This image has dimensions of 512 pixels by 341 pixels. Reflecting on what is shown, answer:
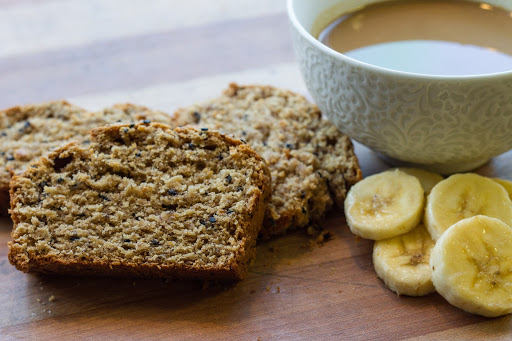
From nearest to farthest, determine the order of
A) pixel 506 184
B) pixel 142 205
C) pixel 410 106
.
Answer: pixel 410 106 < pixel 142 205 < pixel 506 184

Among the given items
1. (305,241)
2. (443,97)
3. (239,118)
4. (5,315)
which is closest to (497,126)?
(443,97)

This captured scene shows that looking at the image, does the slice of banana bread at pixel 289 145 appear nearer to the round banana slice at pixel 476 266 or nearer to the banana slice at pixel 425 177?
the banana slice at pixel 425 177

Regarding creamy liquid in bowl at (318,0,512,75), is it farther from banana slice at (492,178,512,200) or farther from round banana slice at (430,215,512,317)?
round banana slice at (430,215,512,317)

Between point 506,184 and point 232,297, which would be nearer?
point 232,297

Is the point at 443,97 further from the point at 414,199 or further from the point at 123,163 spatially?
the point at 123,163

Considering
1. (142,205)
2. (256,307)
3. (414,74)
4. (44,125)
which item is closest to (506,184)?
(414,74)

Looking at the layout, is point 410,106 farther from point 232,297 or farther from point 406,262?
point 232,297
